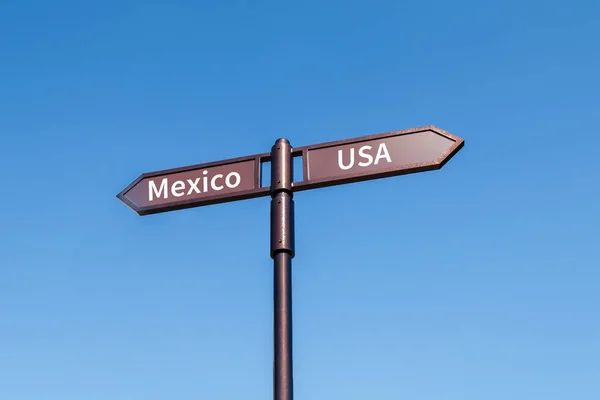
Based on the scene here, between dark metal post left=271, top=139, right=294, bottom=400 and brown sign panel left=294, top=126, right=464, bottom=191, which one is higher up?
brown sign panel left=294, top=126, right=464, bottom=191

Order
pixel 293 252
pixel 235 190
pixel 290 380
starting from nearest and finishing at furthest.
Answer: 1. pixel 290 380
2. pixel 293 252
3. pixel 235 190

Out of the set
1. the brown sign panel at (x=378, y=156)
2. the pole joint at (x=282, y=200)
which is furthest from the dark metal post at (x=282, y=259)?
the brown sign panel at (x=378, y=156)

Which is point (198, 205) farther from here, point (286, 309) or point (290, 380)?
point (290, 380)

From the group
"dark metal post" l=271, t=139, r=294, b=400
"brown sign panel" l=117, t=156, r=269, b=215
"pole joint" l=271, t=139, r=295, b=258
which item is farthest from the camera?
"brown sign panel" l=117, t=156, r=269, b=215

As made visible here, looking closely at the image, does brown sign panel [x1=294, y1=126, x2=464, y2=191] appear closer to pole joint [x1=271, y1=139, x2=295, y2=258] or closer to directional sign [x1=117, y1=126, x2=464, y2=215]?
directional sign [x1=117, y1=126, x2=464, y2=215]

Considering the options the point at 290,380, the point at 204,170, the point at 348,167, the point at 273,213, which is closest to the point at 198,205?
the point at 204,170

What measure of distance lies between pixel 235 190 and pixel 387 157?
1.11m

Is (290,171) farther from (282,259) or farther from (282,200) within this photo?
(282,259)

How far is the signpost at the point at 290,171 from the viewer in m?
5.10

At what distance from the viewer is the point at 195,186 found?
18.0 ft

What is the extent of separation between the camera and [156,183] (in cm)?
564

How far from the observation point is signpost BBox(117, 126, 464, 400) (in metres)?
5.10

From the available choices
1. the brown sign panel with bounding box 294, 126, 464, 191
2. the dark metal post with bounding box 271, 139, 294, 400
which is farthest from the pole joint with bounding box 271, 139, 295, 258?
the brown sign panel with bounding box 294, 126, 464, 191

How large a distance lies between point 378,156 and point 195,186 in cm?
136
